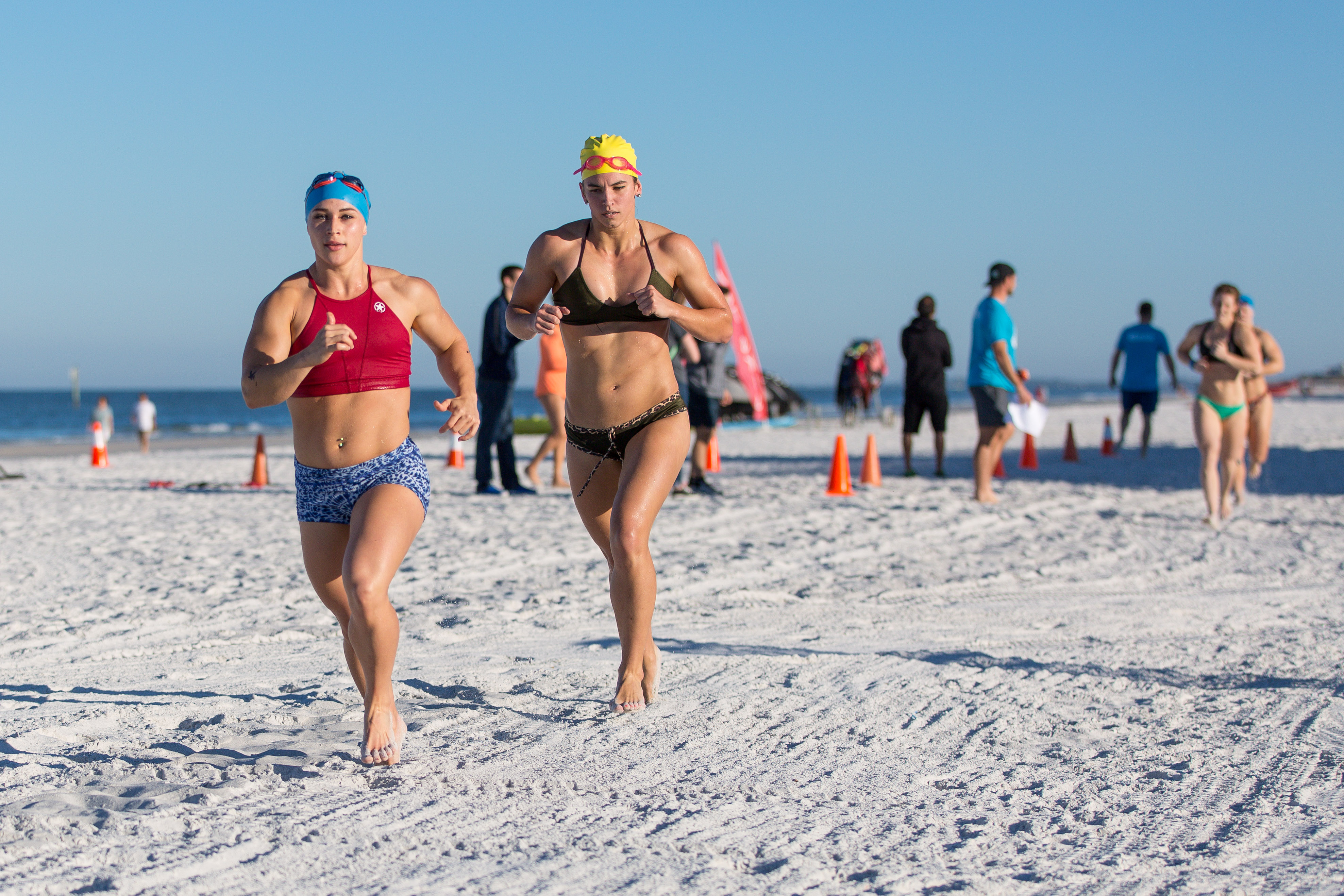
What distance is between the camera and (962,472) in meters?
13.3

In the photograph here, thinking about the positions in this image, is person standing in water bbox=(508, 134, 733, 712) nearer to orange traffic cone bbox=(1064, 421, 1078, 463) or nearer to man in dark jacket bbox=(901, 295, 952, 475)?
man in dark jacket bbox=(901, 295, 952, 475)

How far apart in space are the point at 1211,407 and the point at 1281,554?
4.45 ft

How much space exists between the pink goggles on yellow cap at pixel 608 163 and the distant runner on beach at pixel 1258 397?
632cm

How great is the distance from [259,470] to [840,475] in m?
6.33

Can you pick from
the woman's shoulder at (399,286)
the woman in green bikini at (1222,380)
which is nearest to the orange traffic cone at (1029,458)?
the woman in green bikini at (1222,380)

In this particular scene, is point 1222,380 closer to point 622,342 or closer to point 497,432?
point 497,432

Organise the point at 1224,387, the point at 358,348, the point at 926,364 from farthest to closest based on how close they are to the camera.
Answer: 1. the point at 926,364
2. the point at 1224,387
3. the point at 358,348

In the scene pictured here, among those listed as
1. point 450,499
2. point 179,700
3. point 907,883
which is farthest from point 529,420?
point 907,883

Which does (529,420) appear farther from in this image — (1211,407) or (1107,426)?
(1211,407)

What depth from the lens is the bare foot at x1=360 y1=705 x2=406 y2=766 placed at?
10.3ft

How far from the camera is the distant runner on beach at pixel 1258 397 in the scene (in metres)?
8.46

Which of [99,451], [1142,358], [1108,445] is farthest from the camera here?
[1108,445]

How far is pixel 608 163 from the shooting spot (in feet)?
12.3

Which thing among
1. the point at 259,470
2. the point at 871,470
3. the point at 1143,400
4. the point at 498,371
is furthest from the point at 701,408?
the point at 1143,400
